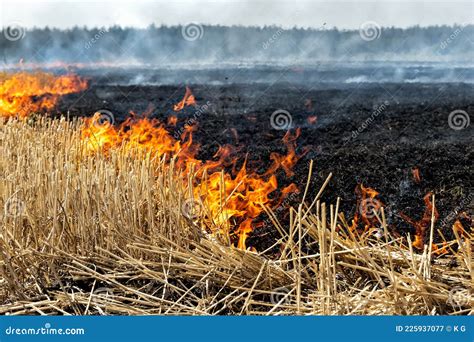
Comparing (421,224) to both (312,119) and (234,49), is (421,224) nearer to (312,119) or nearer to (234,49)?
(312,119)

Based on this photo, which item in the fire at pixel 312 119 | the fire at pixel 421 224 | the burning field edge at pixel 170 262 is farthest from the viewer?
the fire at pixel 312 119

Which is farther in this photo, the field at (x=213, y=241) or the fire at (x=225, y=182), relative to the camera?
the fire at (x=225, y=182)

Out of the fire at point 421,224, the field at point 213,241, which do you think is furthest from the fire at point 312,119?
the fire at point 421,224

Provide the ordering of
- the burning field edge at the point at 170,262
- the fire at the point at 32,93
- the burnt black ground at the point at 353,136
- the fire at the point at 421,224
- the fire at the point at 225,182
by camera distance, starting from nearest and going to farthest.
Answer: the burning field edge at the point at 170,262
the fire at the point at 225,182
the fire at the point at 421,224
the burnt black ground at the point at 353,136
the fire at the point at 32,93

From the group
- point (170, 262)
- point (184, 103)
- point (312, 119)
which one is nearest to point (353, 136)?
point (312, 119)

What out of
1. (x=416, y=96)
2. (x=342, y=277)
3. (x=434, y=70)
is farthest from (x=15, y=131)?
(x=434, y=70)

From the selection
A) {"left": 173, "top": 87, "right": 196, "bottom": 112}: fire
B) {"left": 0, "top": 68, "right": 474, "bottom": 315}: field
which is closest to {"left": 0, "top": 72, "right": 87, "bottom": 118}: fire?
{"left": 173, "top": 87, "right": 196, "bottom": 112}: fire

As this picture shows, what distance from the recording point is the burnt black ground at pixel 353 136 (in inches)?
273

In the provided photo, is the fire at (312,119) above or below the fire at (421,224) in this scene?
above

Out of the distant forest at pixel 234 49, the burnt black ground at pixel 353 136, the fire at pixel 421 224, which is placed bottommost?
the fire at pixel 421 224

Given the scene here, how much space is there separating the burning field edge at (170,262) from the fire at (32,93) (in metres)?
5.04

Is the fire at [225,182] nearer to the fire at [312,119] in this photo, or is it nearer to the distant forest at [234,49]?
the fire at [312,119]

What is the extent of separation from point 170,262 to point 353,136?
583 cm

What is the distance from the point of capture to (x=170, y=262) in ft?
14.9
